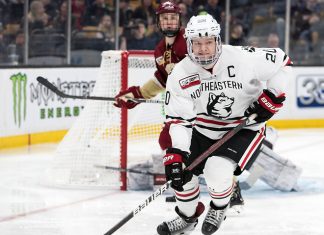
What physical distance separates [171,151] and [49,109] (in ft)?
13.9

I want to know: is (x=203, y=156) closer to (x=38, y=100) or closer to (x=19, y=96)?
(x=19, y=96)

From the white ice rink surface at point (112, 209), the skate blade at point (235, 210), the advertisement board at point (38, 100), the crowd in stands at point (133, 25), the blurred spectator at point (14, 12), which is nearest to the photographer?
the white ice rink surface at point (112, 209)

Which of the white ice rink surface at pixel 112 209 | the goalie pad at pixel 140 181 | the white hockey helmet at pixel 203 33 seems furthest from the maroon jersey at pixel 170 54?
the white hockey helmet at pixel 203 33

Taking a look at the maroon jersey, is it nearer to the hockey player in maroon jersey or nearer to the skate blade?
the hockey player in maroon jersey

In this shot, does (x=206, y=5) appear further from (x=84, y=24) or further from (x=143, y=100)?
(x=143, y=100)

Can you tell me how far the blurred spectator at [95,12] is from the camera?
858 centimetres

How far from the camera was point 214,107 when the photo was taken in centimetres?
389

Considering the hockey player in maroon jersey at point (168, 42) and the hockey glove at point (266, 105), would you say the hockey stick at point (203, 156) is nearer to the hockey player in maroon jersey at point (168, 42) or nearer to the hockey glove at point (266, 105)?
the hockey glove at point (266, 105)

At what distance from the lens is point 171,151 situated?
3709mm

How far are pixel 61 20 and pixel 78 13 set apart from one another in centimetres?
22

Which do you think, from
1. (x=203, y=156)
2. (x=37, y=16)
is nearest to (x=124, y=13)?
(x=37, y=16)

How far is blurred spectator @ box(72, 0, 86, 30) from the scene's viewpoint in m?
8.45

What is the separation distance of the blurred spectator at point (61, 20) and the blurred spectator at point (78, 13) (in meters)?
0.10

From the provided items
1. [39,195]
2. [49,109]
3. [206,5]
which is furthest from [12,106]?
[206,5]
